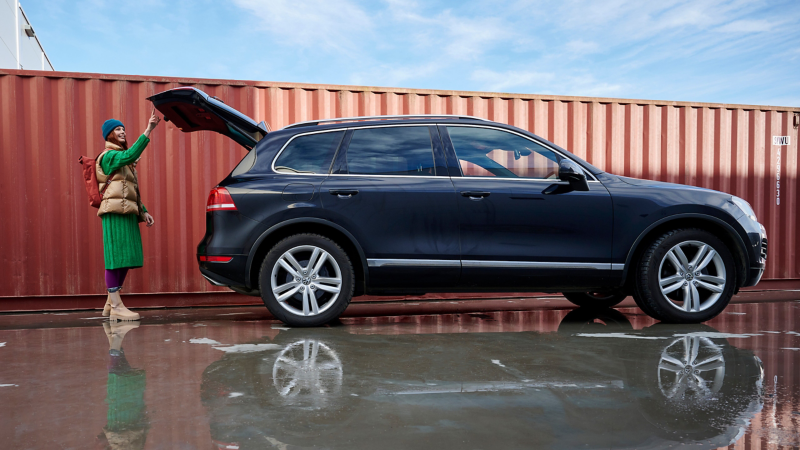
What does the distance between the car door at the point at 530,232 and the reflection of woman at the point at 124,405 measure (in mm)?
2547

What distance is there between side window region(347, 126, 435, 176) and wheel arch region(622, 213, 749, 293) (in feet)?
6.12

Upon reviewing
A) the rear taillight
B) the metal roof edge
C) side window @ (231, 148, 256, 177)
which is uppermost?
the metal roof edge

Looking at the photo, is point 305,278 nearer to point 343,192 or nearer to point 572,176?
point 343,192

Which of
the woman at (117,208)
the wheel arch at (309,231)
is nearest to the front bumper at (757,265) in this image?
the wheel arch at (309,231)

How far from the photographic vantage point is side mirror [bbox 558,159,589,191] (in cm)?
475

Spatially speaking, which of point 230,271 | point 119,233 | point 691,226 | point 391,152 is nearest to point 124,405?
point 230,271

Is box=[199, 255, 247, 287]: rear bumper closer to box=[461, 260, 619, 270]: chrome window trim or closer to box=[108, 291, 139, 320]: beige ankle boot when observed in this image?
box=[108, 291, 139, 320]: beige ankle boot

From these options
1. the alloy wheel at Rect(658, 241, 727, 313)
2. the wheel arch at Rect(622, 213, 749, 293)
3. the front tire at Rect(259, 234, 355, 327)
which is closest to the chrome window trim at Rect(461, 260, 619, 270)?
the wheel arch at Rect(622, 213, 749, 293)

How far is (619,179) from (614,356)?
6.09ft

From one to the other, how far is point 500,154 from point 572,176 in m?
0.62

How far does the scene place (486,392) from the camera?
2.89 meters

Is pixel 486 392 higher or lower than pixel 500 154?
lower

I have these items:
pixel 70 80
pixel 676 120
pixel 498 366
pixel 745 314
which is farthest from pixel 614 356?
pixel 70 80

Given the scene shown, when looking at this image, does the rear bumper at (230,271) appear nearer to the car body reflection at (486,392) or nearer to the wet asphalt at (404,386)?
the wet asphalt at (404,386)
